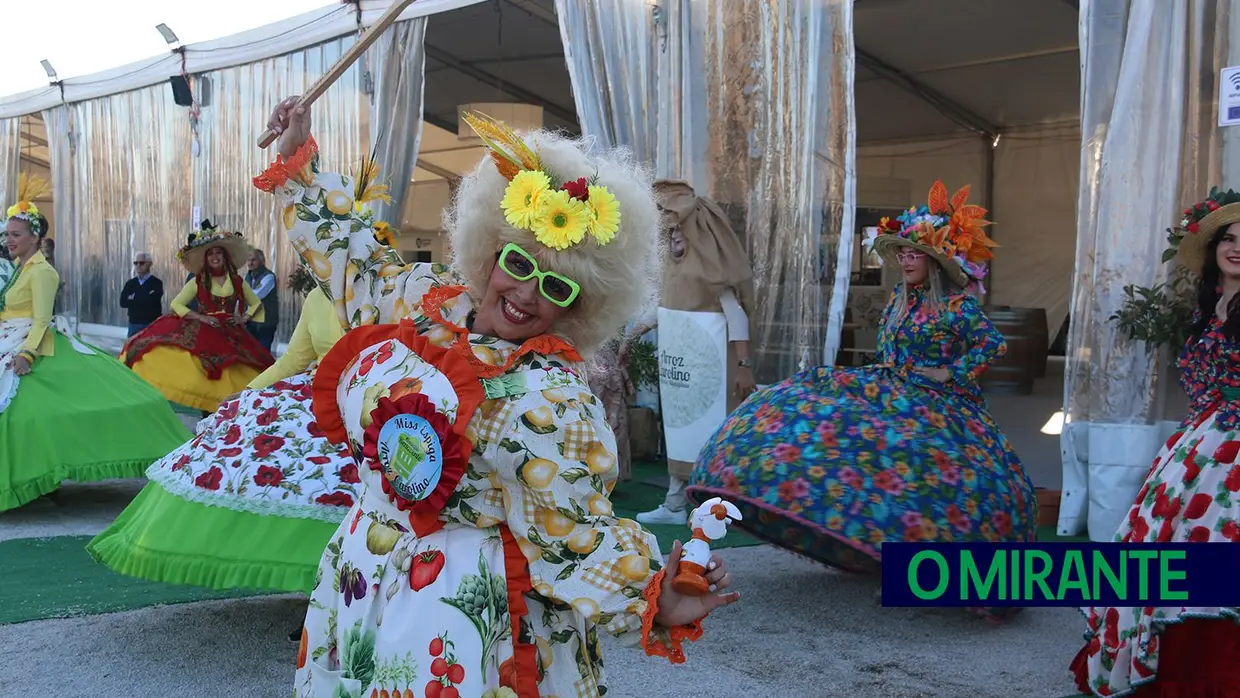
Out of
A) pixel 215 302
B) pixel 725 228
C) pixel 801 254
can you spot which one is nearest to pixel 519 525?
pixel 725 228

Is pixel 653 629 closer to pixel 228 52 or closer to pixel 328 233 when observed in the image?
pixel 328 233

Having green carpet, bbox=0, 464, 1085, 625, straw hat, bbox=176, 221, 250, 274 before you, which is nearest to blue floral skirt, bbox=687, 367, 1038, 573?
green carpet, bbox=0, 464, 1085, 625

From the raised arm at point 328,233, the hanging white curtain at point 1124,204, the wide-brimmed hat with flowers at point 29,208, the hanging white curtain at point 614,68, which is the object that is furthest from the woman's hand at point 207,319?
the raised arm at point 328,233

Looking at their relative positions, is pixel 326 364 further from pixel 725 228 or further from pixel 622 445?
pixel 622 445

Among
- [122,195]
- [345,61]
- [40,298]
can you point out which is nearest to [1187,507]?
[345,61]

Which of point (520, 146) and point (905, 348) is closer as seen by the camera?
point (520, 146)

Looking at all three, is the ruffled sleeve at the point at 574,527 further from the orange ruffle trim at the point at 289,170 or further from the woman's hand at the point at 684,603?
the orange ruffle trim at the point at 289,170

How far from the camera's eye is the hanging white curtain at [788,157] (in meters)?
6.67

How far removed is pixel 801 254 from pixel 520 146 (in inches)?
191

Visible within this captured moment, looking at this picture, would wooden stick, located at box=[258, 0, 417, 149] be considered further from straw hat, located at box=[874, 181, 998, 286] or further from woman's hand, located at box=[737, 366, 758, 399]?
woman's hand, located at box=[737, 366, 758, 399]

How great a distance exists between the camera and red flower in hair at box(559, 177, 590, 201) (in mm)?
2043

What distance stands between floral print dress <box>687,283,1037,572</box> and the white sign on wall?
175cm

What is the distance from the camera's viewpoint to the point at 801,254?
22.3 feet

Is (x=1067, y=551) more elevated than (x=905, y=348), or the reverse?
(x=905, y=348)
